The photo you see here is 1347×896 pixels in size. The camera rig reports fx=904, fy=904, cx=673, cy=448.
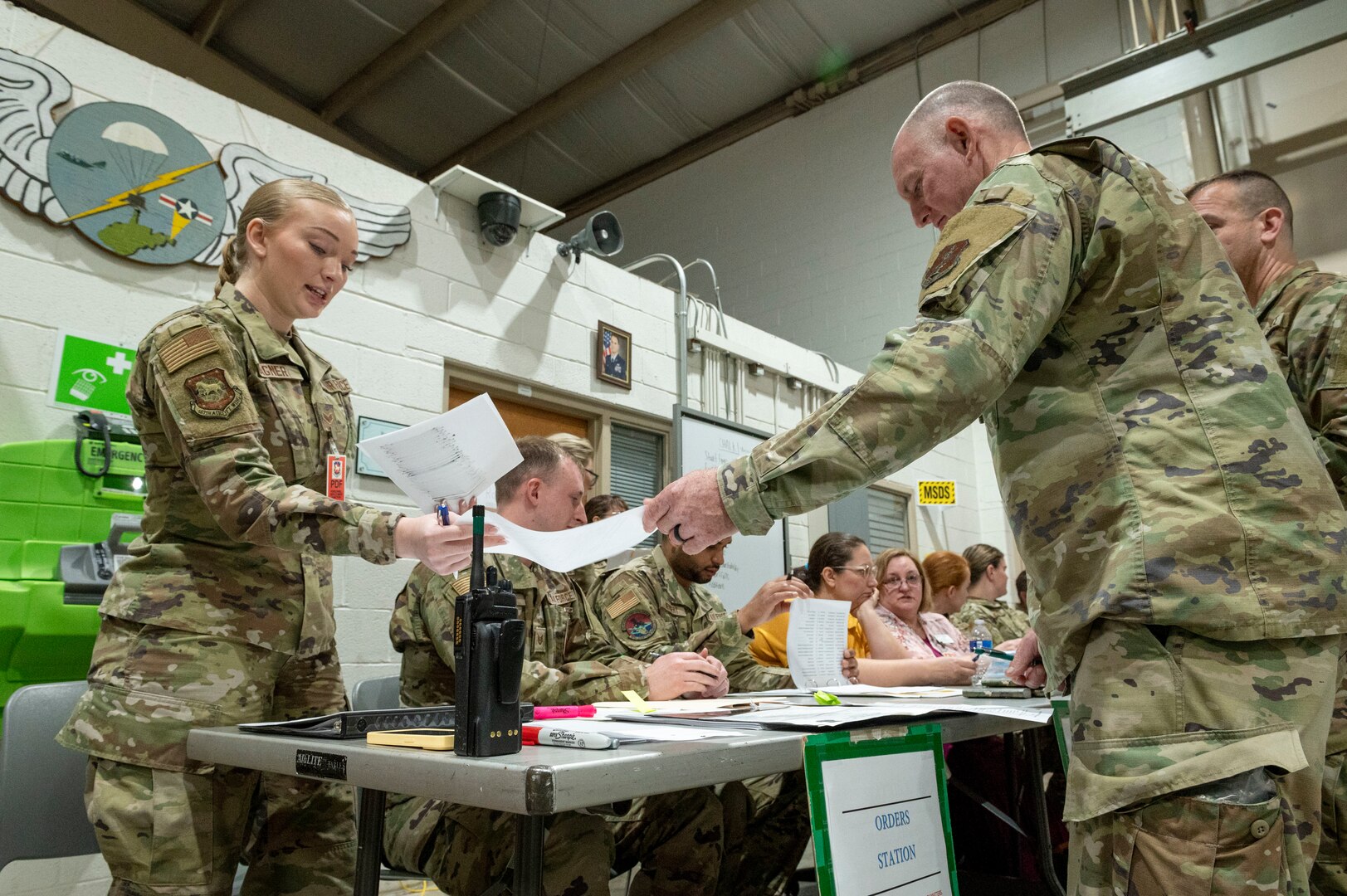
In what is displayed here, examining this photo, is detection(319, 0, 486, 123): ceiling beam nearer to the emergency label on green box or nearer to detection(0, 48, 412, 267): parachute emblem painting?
detection(0, 48, 412, 267): parachute emblem painting

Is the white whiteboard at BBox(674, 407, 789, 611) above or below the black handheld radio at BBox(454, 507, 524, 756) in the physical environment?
above

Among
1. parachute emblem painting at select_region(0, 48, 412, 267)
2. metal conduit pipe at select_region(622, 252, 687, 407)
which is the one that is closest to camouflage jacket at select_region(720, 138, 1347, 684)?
parachute emblem painting at select_region(0, 48, 412, 267)

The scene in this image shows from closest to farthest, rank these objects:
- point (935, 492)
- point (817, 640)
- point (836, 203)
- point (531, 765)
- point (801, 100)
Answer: point (531, 765) < point (817, 640) < point (935, 492) < point (836, 203) < point (801, 100)

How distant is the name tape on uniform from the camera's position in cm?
624

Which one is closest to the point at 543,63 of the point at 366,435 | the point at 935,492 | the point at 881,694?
the point at 935,492

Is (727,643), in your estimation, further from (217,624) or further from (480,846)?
(217,624)

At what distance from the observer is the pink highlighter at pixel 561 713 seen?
52.3 inches

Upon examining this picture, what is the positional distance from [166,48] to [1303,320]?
6241mm

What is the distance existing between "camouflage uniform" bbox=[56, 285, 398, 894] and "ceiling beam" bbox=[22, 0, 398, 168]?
4.08 m

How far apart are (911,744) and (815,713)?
0.17 metres

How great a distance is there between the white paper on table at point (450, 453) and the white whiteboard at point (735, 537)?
9.87 ft

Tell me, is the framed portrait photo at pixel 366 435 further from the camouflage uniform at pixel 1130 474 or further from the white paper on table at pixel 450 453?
the camouflage uniform at pixel 1130 474

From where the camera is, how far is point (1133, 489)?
35.9 inches

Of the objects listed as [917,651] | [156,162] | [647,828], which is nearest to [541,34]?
[156,162]
